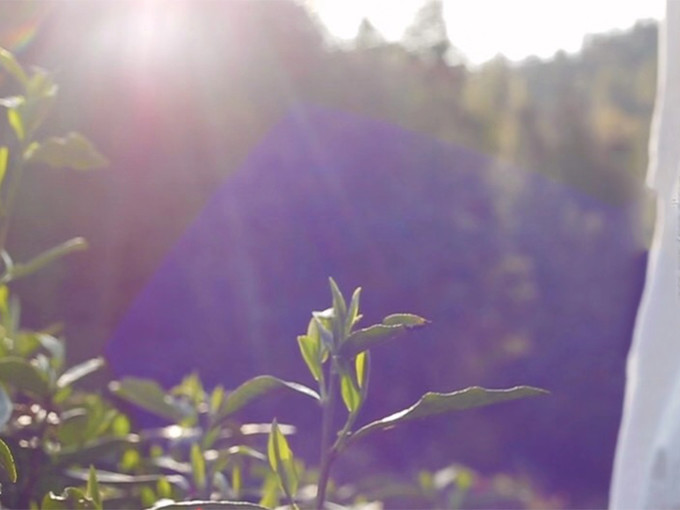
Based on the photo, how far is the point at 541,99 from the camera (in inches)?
399

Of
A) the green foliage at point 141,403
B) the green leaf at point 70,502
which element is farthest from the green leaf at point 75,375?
the green leaf at point 70,502

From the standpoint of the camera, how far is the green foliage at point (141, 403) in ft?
1.91

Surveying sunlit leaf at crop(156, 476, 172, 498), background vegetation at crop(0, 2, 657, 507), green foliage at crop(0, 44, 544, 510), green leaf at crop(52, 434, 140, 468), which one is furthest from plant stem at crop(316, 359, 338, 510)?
background vegetation at crop(0, 2, 657, 507)

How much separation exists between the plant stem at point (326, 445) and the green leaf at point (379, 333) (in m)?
0.01

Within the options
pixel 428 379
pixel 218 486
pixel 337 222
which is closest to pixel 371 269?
pixel 337 222

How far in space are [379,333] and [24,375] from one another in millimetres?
326

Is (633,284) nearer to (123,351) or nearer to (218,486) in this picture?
(123,351)

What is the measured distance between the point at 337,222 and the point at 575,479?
262cm

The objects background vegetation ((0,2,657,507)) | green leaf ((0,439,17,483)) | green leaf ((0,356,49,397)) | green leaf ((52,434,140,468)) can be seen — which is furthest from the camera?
background vegetation ((0,2,657,507))

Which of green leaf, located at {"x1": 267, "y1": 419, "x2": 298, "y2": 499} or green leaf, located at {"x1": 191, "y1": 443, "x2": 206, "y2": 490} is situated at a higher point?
green leaf, located at {"x1": 267, "y1": 419, "x2": 298, "y2": 499}

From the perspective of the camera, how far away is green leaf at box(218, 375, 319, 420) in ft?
2.16

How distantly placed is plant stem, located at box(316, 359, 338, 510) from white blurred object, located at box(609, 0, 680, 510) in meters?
0.23

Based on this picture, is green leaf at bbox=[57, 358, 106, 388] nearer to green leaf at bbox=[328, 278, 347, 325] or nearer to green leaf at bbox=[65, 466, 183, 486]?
green leaf at bbox=[65, 466, 183, 486]

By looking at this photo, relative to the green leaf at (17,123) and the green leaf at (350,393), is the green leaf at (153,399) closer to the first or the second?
the green leaf at (17,123)
